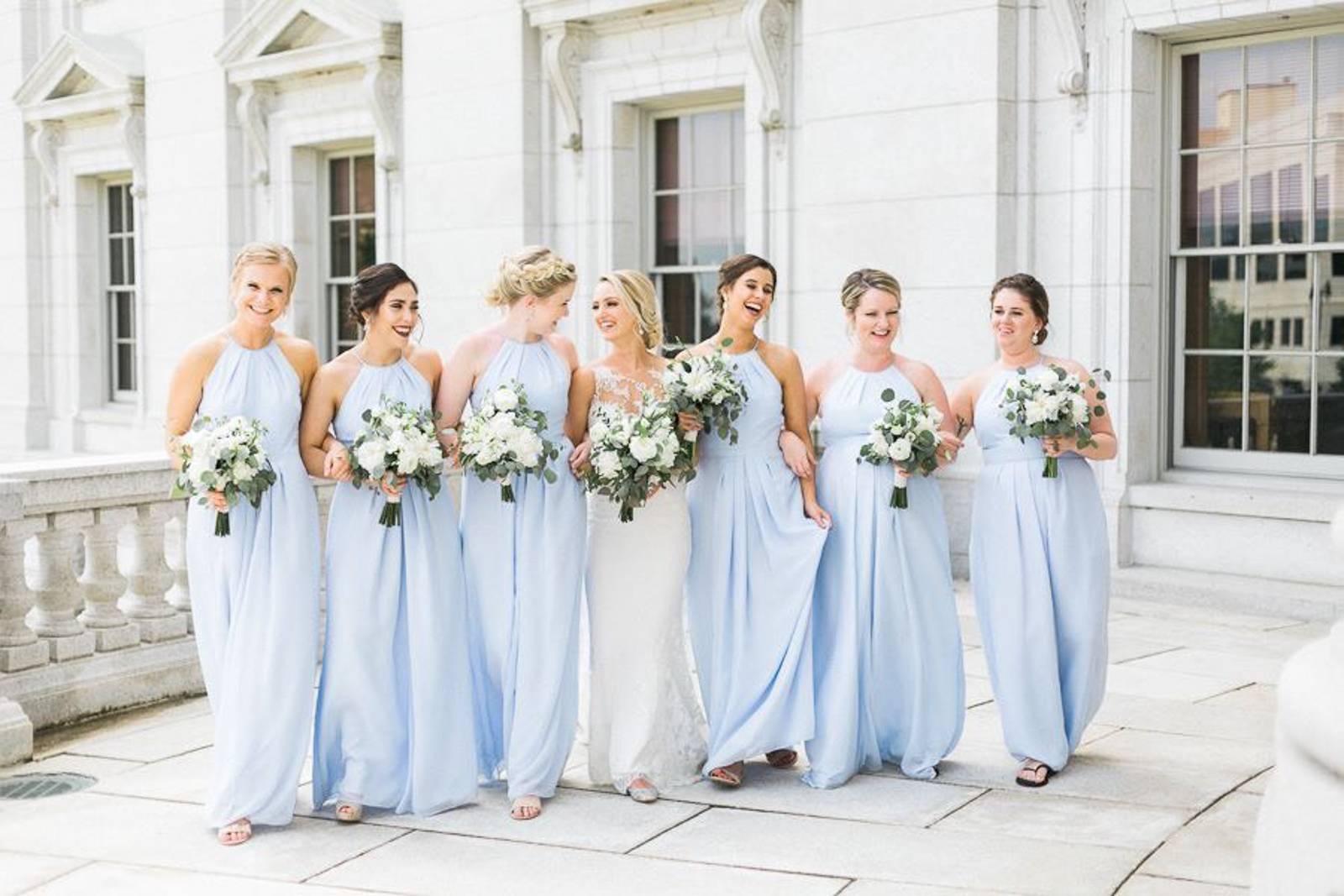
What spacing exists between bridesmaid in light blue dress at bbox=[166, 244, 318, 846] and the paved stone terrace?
0.20m

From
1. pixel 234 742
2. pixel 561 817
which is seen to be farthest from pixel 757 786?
pixel 234 742

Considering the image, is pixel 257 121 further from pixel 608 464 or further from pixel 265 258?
pixel 608 464

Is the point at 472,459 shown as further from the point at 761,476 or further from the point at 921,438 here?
the point at 921,438

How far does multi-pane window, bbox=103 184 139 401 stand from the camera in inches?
683

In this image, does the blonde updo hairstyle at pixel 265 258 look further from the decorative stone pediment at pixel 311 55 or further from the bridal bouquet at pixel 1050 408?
the decorative stone pediment at pixel 311 55

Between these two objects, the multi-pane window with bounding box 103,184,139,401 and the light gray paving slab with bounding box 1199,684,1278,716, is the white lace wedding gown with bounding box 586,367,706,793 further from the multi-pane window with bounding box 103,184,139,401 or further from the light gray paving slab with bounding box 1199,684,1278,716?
the multi-pane window with bounding box 103,184,139,401

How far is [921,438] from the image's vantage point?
581 cm

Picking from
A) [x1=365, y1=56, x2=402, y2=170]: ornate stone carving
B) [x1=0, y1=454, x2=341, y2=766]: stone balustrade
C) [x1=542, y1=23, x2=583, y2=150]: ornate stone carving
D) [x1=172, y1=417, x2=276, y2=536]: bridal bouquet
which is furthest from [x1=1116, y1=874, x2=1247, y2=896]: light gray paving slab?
[x1=365, y1=56, x2=402, y2=170]: ornate stone carving

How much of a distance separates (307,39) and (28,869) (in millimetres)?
10272

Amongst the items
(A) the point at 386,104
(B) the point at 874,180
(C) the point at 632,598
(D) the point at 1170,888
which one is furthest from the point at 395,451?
(A) the point at 386,104

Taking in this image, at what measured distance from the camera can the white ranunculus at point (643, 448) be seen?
217 inches

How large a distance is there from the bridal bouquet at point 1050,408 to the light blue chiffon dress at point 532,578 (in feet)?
4.99

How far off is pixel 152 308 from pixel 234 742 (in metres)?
11.4

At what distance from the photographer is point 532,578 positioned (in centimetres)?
575
